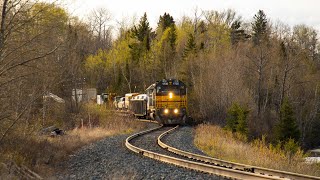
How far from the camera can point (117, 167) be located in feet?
39.6

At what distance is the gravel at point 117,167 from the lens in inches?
409

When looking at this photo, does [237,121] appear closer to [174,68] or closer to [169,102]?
[169,102]

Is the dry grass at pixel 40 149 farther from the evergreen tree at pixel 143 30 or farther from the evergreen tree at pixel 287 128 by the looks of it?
the evergreen tree at pixel 143 30

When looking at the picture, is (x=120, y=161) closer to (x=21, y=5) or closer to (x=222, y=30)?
(x=21, y=5)

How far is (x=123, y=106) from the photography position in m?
47.5

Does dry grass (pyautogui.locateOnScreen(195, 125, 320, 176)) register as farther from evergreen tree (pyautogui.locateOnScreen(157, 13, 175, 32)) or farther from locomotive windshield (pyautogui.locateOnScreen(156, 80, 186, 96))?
evergreen tree (pyautogui.locateOnScreen(157, 13, 175, 32))

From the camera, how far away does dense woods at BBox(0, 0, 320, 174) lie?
13.1 meters

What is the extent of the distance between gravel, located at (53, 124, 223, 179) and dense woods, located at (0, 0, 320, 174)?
2466 millimetres

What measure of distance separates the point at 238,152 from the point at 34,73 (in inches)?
330

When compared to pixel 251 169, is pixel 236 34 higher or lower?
higher

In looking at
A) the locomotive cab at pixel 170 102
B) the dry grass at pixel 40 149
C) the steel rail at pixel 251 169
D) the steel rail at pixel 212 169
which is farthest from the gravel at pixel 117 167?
the locomotive cab at pixel 170 102

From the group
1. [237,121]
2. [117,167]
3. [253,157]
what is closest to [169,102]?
[237,121]

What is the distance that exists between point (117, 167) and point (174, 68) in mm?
47661

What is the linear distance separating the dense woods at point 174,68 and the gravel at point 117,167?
2.47m
